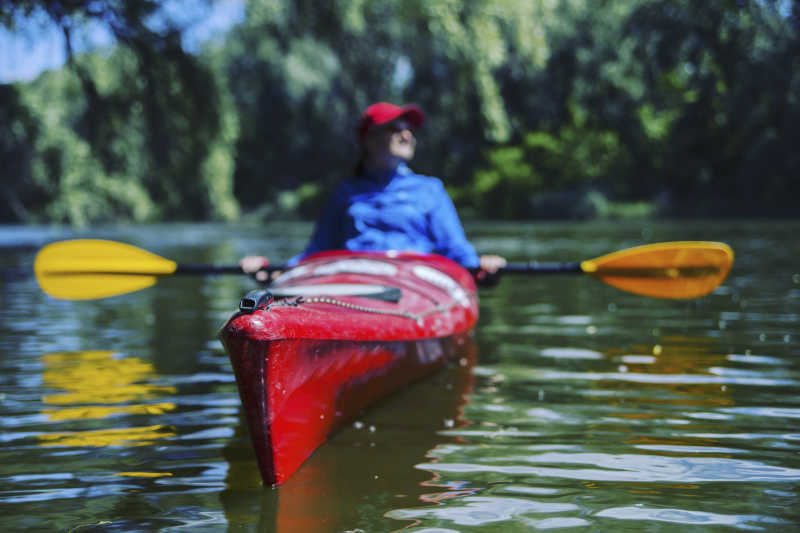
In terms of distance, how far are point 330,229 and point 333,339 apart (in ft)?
6.81

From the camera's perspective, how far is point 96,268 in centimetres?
579

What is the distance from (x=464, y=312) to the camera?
4820 millimetres

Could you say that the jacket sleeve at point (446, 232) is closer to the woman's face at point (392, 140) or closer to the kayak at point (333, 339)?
the kayak at point (333, 339)

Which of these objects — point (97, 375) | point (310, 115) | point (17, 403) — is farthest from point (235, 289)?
point (310, 115)

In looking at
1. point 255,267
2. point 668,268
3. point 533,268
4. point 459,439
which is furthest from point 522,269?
point 459,439

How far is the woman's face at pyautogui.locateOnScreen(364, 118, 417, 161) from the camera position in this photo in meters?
4.99

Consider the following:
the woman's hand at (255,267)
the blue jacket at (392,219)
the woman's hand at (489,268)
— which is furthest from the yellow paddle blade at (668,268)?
the woman's hand at (255,267)

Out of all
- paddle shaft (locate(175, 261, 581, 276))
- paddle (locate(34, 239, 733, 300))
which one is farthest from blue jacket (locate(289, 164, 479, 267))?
paddle (locate(34, 239, 733, 300))

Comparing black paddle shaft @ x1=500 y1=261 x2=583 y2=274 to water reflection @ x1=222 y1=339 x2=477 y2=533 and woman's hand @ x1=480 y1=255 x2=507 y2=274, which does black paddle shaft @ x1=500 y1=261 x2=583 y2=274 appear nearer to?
woman's hand @ x1=480 y1=255 x2=507 y2=274

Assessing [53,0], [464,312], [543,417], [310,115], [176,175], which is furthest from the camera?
[310,115]

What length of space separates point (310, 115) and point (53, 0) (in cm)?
2162

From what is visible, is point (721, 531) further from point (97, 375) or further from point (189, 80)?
point (189, 80)

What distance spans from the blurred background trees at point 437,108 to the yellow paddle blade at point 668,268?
19.7 ft

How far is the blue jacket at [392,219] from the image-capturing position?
16.3 ft
